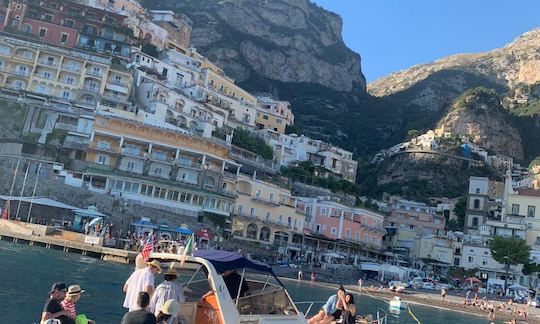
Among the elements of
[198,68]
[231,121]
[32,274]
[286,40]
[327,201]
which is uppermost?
[286,40]

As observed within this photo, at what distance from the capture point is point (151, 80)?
234 feet

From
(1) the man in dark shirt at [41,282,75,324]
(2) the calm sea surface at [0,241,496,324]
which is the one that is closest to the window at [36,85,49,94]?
(2) the calm sea surface at [0,241,496,324]

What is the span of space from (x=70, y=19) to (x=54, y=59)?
13167 mm

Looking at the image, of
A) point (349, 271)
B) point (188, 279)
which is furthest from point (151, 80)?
point (188, 279)

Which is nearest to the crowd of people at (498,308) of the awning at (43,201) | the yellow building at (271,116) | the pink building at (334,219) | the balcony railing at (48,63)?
the pink building at (334,219)

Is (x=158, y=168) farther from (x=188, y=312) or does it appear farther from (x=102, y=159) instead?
(x=188, y=312)

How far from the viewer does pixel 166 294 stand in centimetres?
977

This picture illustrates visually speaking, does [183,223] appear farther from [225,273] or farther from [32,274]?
[225,273]

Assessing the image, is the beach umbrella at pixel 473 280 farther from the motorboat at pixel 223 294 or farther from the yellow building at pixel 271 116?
the motorboat at pixel 223 294

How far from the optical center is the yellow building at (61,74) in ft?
219

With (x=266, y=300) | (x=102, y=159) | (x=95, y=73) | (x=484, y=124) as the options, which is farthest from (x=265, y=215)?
(x=484, y=124)

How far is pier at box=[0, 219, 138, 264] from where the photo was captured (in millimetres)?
39844

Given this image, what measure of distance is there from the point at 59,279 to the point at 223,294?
57.2ft

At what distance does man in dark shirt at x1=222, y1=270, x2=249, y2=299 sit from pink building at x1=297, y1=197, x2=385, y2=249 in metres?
61.3
